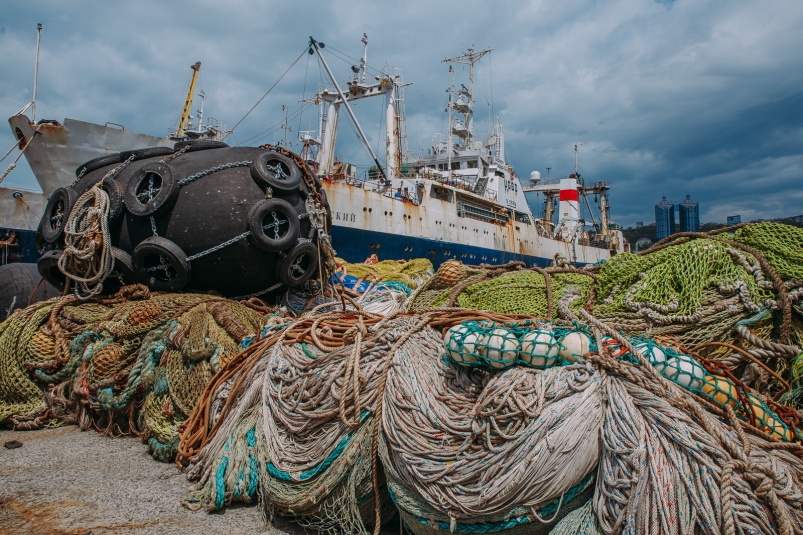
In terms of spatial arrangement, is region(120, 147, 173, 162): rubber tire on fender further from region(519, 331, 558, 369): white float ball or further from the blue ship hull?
the blue ship hull

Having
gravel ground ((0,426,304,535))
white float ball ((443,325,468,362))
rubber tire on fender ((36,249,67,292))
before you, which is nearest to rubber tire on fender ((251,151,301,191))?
rubber tire on fender ((36,249,67,292))

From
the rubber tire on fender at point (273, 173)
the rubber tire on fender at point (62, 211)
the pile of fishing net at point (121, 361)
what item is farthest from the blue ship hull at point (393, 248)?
the pile of fishing net at point (121, 361)

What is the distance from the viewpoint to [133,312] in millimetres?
3957

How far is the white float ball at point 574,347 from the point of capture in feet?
7.18

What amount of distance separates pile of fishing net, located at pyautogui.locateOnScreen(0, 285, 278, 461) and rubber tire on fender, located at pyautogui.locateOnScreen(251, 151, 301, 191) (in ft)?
4.24

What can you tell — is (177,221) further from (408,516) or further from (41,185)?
(41,185)

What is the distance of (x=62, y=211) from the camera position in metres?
5.25

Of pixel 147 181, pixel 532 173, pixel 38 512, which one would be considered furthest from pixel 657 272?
pixel 532 173

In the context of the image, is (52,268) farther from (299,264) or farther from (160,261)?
(299,264)

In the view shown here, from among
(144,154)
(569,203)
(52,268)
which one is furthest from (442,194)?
(52,268)

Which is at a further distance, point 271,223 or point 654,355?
point 271,223

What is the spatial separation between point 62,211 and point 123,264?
1062mm

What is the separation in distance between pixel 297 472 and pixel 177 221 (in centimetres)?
318

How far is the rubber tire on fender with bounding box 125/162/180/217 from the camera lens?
15.7ft
